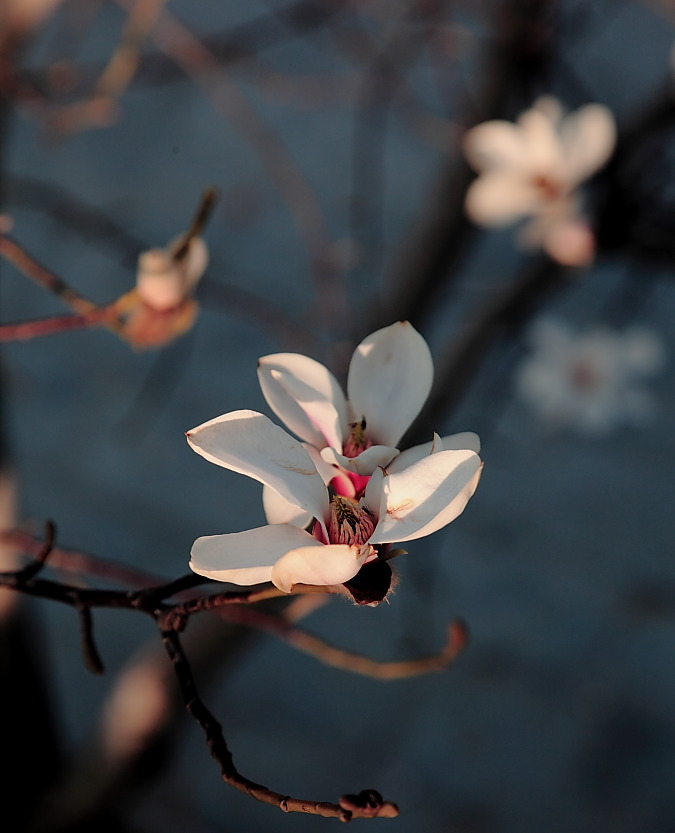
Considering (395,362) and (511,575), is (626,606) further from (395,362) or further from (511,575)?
(395,362)

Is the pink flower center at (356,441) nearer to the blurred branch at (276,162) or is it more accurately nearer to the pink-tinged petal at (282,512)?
the pink-tinged petal at (282,512)

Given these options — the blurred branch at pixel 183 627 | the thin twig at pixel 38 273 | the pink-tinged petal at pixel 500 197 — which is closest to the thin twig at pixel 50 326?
the thin twig at pixel 38 273

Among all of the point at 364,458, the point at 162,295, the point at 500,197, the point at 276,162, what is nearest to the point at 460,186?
the point at 500,197

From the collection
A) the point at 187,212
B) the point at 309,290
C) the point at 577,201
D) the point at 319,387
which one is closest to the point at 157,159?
the point at 187,212

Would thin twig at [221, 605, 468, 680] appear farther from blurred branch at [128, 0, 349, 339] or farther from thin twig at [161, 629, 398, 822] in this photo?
blurred branch at [128, 0, 349, 339]

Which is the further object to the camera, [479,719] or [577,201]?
[479,719]

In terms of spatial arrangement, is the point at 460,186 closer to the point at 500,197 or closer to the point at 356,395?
the point at 500,197
